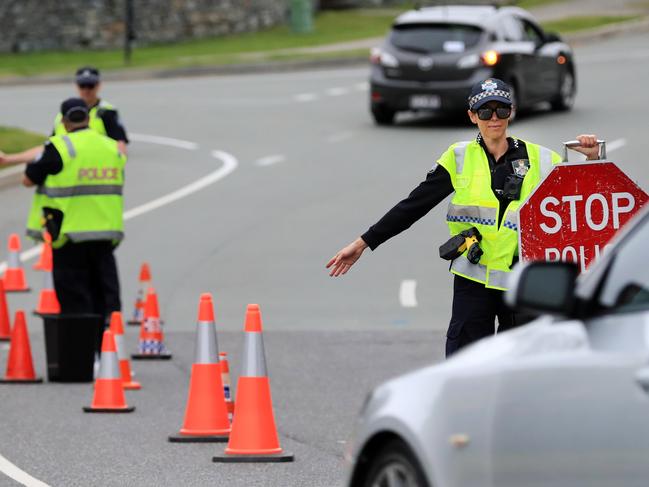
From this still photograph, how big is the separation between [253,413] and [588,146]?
227 cm

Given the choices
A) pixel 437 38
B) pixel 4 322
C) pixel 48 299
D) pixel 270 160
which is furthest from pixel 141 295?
pixel 437 38

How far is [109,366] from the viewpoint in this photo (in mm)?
11391

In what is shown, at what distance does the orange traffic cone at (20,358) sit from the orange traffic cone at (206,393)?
101 inches

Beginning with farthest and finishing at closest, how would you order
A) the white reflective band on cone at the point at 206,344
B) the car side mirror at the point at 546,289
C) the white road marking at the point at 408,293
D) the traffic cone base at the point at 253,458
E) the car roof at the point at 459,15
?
the car roof at the point at 459,15 < the white road marking at the point at 408,293 < the white reflective band on cone at the point at 206,344 < the traffic cone base at the point at 253,458 < the car side mirror at the point at 546,289

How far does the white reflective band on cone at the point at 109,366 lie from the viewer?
11.3m

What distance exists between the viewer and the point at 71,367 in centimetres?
1295

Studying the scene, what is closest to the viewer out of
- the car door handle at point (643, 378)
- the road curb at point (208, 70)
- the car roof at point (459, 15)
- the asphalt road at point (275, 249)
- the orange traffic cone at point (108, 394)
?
the car door handle at point (643, 378)

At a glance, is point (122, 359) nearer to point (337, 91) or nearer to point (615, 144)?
point (615, 144)

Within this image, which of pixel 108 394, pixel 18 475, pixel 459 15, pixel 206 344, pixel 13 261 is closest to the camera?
pixel 18 475

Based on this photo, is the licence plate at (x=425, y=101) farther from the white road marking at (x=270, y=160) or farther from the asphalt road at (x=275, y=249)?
the white road marking at (x=270, y=160)

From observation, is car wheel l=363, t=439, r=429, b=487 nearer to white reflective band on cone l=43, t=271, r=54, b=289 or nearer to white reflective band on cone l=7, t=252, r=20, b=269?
white reflective band on cone l=43, t=271, r=54, b=289

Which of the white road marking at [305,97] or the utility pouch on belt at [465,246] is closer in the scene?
the utility pouch on belt at [465,246]

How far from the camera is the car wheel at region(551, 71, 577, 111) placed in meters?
29.0

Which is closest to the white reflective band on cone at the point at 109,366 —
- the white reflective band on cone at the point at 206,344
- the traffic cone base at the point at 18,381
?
the white reflective band on cone at the point at 206,344
